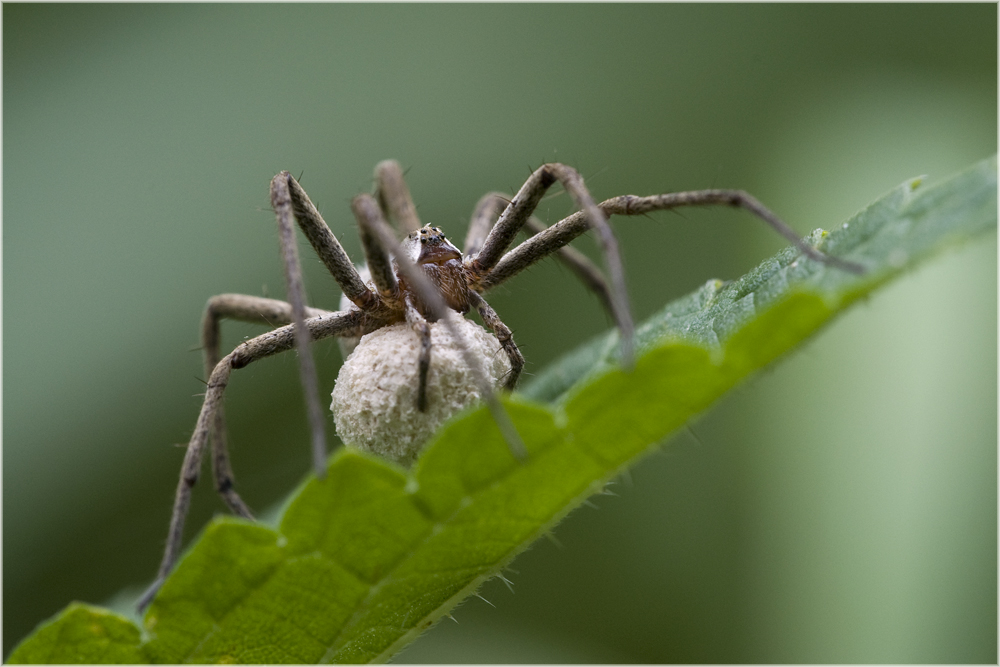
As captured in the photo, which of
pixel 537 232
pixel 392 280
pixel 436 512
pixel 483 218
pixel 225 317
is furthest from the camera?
pixel 483 218

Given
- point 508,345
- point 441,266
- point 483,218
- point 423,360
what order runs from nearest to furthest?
point 423,360 → point 508,345 → point 441,266 → point 483,218

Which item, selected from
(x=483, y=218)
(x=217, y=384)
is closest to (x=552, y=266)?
(x=483, y=218)

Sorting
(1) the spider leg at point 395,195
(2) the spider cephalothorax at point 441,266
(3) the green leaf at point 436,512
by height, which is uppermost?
(1) the spider leg at point 395,195

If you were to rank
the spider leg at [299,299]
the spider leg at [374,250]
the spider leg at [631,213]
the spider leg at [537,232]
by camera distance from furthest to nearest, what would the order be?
the spider leg at [537,232]
the spider leg at [374,250]
the spider leg at [631,213]
the spider leg at [299,299]

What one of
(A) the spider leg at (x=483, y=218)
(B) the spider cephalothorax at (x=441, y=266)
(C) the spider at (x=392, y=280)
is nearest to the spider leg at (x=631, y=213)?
(C) the spider at (x=392, y=280)

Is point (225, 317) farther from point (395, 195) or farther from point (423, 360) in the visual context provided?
point (423, 360)

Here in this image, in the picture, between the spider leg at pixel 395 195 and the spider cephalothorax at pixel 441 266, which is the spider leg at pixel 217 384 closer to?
the spider cephalothorax at pixel 441 266
